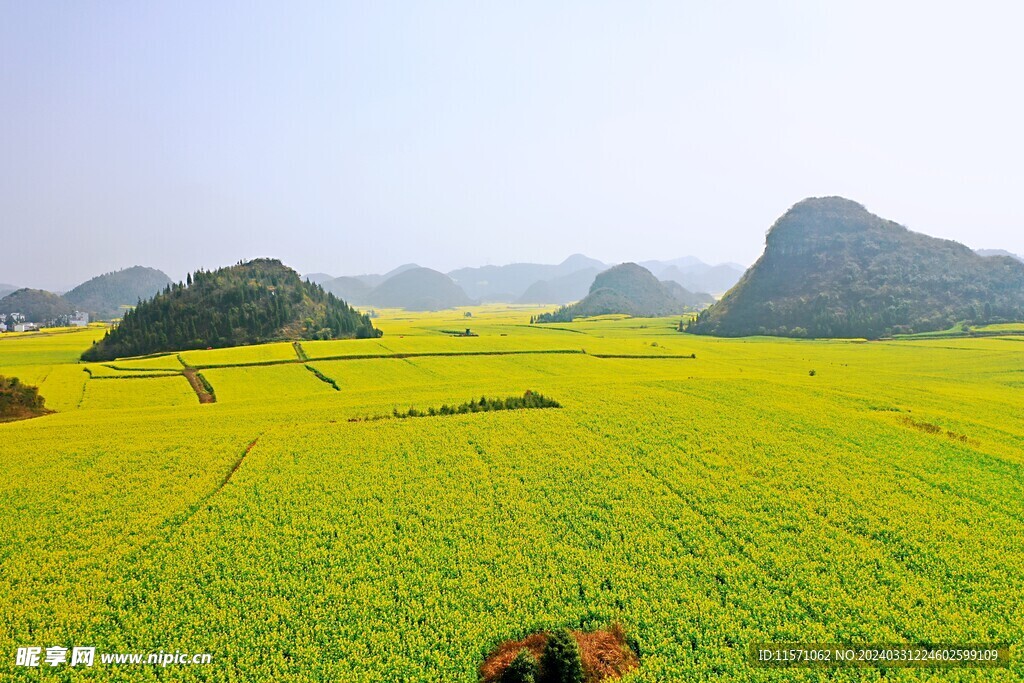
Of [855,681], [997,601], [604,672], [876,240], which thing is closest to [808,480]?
[997,601]

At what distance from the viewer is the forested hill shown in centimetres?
12331

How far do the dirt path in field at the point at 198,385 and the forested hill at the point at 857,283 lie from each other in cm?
13361

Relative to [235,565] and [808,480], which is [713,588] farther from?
[235,565]

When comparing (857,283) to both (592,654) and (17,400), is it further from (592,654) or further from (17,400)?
(17,400)

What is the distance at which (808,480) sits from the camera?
24.7m

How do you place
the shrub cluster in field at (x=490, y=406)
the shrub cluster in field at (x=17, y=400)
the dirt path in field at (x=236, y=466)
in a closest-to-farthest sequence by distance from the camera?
the dirt path in field at (x=236, y=466)
the shrub cluster in field at (x=490, y=406)
the shrub cluster in field at (x=17, y=400)

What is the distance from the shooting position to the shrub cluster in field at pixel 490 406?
3919cm

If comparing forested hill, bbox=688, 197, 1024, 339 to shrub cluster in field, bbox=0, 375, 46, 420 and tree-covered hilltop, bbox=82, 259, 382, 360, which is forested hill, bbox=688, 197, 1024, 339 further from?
shrub cluster in field, bbox=0, 375, 46, 420

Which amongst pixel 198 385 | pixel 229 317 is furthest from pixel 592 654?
pixel 229 317

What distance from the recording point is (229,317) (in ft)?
375

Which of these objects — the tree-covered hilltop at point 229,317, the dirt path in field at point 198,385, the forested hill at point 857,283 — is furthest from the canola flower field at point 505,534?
the forested hill at point 857,283

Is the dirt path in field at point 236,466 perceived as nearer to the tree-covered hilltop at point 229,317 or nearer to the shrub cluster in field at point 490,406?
the shrub cluster in field at point 490,406

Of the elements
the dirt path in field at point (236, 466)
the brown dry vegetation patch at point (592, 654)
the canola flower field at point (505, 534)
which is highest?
the dirt path in field at point (236, 466)

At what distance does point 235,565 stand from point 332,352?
65850 millimetres
